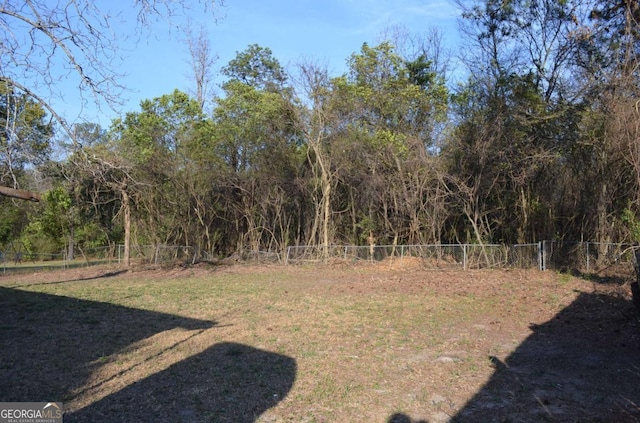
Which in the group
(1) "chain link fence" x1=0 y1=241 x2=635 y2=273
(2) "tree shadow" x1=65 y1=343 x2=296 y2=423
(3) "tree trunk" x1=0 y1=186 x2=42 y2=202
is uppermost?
(3) "tree trunk" x1=0 y1=186 x2=42 y2=202

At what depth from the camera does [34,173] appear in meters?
6.55

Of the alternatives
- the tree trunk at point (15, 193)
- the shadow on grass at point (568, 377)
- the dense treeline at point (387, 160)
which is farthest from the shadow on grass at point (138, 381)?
the dense treeline at point (387, 160)

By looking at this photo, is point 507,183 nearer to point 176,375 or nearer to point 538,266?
point 538,266

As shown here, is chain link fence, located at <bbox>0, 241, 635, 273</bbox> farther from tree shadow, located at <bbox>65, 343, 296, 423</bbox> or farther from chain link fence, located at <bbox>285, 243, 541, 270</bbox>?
tree shadow, located at <bbox>65, 343, 296, 423</bbox>

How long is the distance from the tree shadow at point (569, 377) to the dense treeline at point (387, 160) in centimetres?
784

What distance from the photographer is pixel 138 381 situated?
5555 millimetres

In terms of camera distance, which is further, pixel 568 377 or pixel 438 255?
pixel 438 255

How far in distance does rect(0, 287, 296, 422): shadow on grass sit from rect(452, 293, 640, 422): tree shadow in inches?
89.9

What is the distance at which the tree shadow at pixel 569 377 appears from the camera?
4.56 meters

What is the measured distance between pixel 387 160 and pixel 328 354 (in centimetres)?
1445

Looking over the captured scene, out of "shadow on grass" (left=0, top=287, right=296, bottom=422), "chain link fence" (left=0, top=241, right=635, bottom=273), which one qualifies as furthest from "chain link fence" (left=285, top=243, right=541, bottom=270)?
"shadow on grass" (left=0, top=287, right=296, bottom=422)

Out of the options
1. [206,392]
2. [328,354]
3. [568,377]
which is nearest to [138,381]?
[206,392]

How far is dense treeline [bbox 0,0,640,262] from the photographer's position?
52.3 feet

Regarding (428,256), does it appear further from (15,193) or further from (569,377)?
(15,193)
